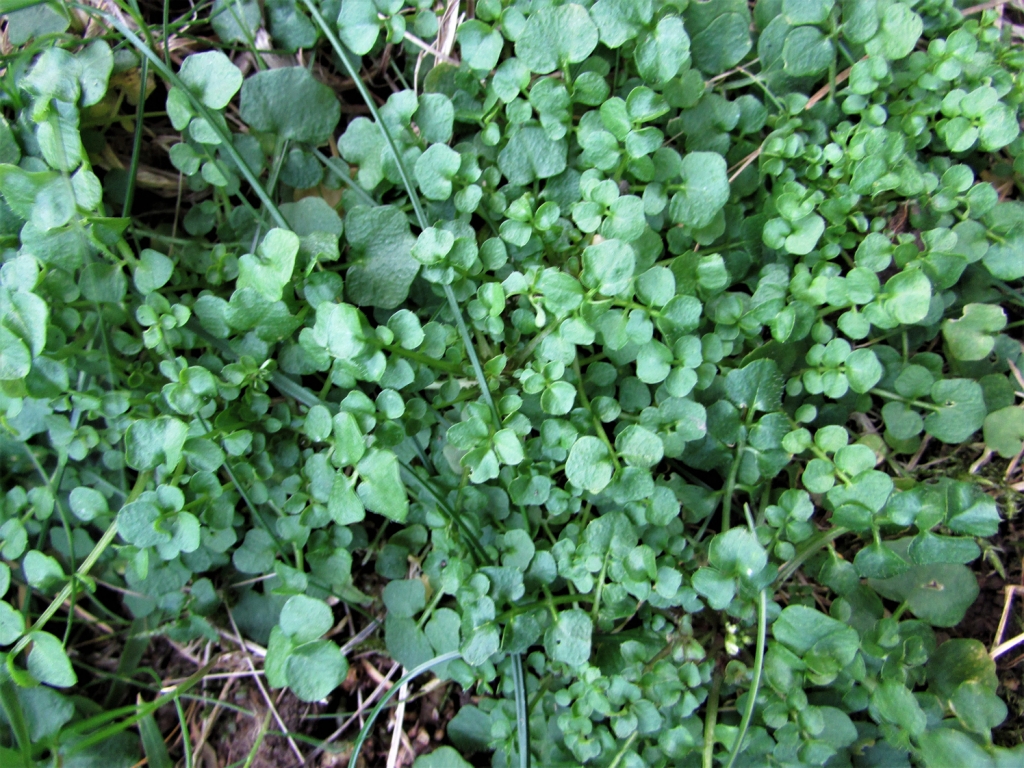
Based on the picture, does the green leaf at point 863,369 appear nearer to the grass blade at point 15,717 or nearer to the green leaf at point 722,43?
the green leaf at point 722,43

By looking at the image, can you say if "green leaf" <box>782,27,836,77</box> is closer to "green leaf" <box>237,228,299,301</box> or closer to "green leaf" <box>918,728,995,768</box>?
"green leaf" <box>237,228,299,301</box>

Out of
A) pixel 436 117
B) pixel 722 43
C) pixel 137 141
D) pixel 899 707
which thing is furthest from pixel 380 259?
pixel 899 707

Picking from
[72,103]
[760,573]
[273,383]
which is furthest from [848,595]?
[72,103]

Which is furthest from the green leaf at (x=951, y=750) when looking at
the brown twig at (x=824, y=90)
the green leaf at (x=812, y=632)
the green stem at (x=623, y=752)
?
the brown twig at (x=824, y=90)

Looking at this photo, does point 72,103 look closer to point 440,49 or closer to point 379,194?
point 379,194

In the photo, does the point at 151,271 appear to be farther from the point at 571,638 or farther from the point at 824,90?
the point at 824,90

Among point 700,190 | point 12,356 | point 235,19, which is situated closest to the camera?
point 12,356
